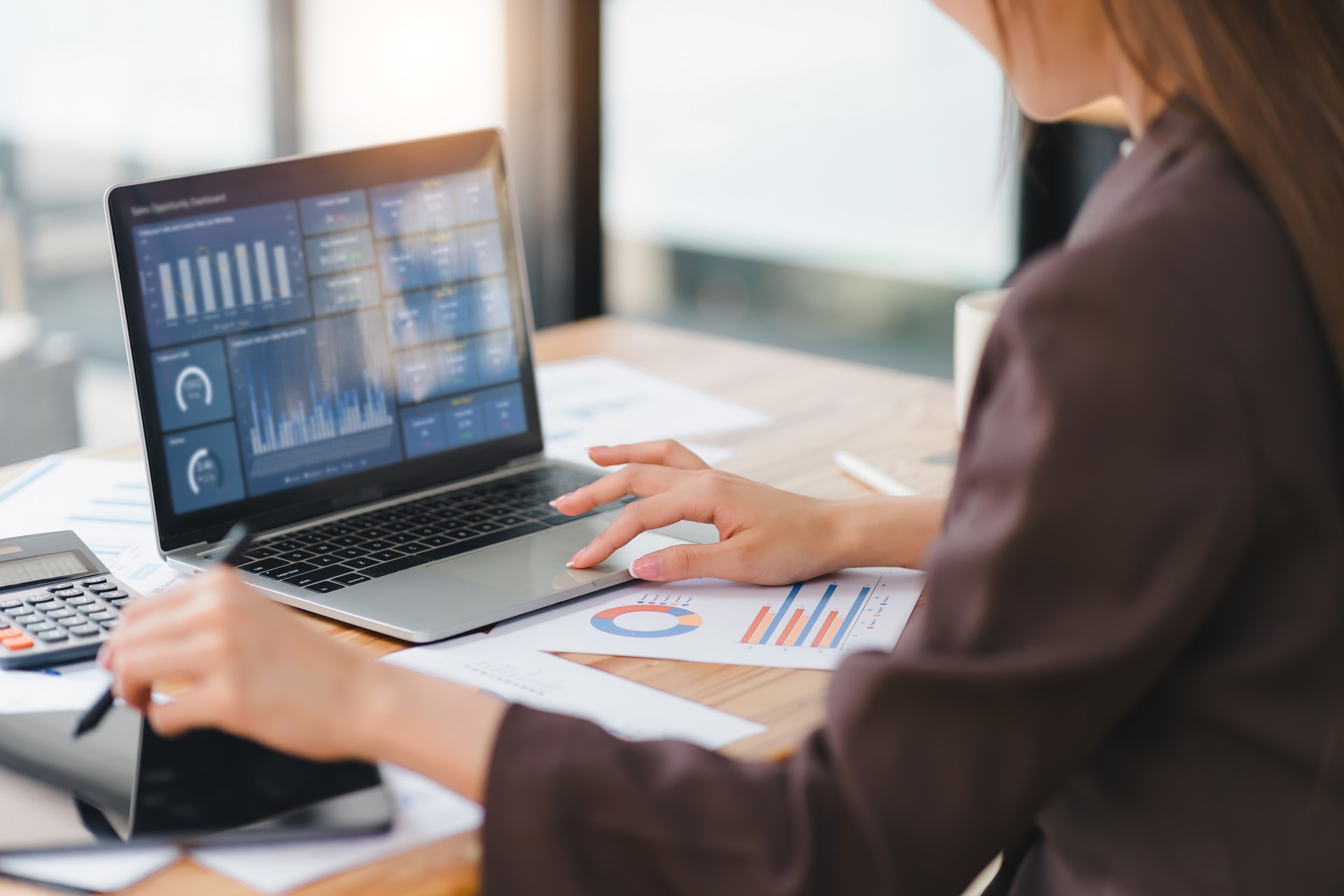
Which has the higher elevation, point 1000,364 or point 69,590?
point 1000,364

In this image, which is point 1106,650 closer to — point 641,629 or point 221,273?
point 641,629

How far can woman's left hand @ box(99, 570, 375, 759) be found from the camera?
0.62 metres

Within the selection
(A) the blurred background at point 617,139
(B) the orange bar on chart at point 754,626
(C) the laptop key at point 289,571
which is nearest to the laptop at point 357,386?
(C) the laptop key at point 289,571

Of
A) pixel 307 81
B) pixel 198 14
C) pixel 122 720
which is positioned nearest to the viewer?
pixel 122 720

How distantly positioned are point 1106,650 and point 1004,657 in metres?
0.04

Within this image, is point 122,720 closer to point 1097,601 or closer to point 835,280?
point 1097,601

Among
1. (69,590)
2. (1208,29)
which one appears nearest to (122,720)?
(69,590)

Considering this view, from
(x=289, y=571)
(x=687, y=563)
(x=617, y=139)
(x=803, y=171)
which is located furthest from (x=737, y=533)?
(x=617, y=139)

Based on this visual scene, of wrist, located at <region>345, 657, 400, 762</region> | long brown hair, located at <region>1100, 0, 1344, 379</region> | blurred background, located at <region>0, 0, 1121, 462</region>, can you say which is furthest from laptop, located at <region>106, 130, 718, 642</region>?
blurred background, located at <region>0, 0, 1121, 462</region>

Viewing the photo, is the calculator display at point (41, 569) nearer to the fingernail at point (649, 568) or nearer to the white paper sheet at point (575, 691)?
the white paper sheet at point (575, 691)

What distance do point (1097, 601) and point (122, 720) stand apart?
0.52 m

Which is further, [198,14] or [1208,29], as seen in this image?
[198,14]

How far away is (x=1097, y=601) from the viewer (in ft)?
1.81

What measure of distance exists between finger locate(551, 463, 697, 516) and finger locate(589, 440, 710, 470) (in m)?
0.02
